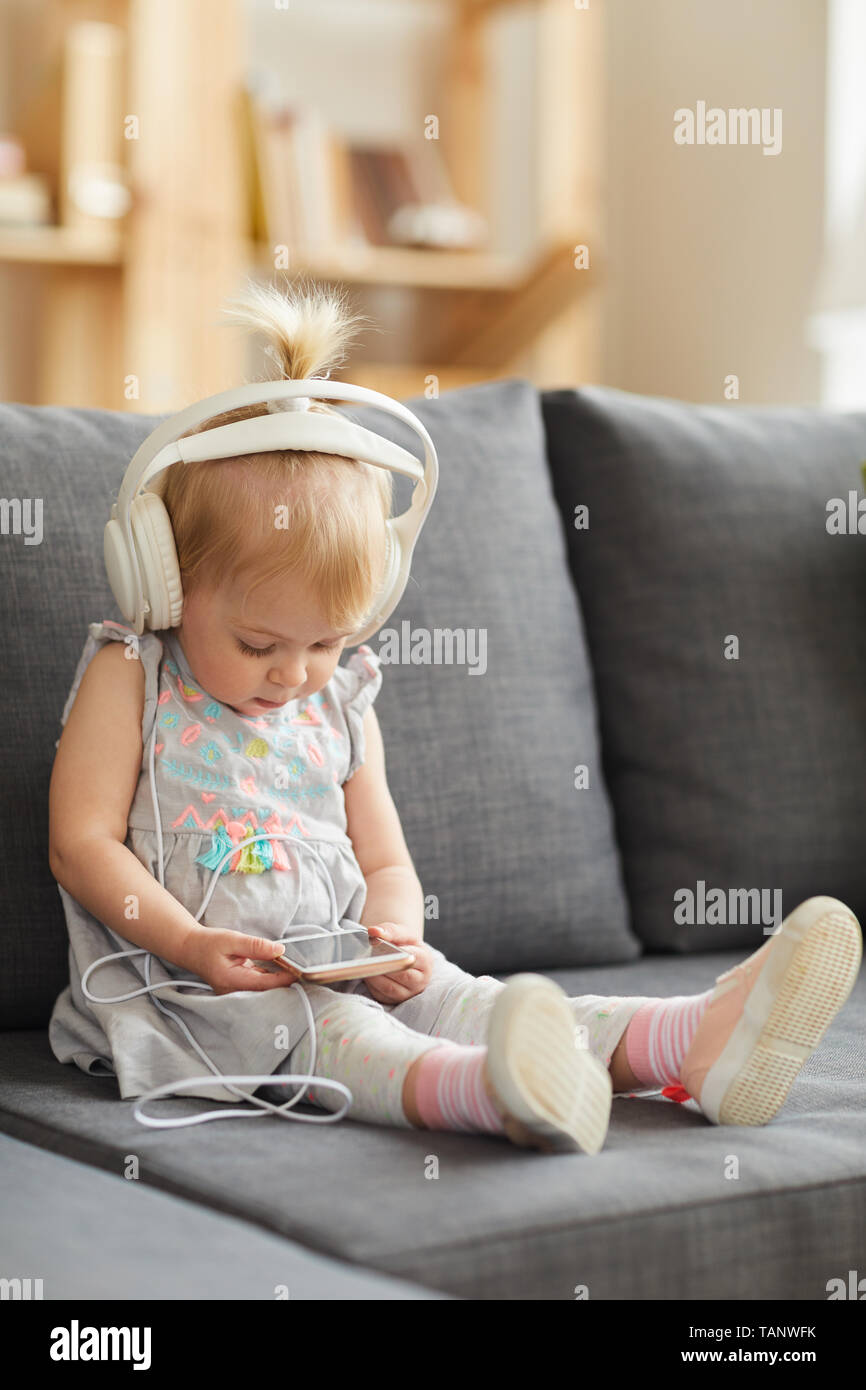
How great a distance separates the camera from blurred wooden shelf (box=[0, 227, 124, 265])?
8.64 feet

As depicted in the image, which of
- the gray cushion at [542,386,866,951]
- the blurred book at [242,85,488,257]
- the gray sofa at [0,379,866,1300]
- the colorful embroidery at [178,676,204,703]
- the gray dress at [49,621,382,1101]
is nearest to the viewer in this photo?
the gray sofa at [0,379,866,1300]

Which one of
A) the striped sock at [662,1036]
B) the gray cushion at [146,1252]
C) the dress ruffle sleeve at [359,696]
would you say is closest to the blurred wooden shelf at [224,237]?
the dress ruffle sleeve at [359,696]

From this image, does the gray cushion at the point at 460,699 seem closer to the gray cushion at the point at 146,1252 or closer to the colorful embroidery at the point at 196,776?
the colorful embroidery at the point at 196,776

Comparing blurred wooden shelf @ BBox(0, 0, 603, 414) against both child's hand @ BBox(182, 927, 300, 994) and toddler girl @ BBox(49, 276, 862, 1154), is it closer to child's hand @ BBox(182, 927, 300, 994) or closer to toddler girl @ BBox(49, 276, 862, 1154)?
toddler girl @ BBox(49, 276, 862, 1154)

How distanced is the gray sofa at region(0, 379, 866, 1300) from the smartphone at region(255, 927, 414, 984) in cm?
10

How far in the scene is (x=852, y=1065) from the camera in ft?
3.41

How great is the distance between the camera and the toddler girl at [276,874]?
899mm

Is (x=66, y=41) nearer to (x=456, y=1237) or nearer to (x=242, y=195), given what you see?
(x=242, y=195)

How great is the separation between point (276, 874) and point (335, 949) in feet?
0.22

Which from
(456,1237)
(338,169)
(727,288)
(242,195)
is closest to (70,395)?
(242,195)

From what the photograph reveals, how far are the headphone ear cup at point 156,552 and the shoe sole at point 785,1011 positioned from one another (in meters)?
0.45

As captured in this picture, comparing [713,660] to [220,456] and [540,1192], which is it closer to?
[220,456]

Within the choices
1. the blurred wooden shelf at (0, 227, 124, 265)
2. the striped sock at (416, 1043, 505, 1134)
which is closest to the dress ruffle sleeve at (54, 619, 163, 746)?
the striped sock at (416, 1043, 505, 1134)
